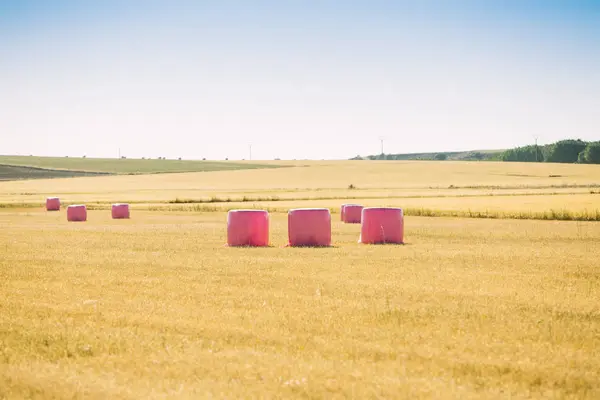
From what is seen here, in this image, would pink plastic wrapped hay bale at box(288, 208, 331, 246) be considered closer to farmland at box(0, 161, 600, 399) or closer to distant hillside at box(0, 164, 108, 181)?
farmland at box(0, 161, 600, 399)

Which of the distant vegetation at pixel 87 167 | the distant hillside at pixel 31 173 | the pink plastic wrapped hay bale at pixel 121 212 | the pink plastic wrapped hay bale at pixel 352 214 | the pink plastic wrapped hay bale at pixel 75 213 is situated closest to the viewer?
the pink plastic wrapped hay bale at pixel 352 214

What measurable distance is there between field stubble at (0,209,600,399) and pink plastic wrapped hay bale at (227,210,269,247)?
3.34m

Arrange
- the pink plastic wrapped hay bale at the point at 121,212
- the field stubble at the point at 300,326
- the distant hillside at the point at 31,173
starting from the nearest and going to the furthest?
the field stubble at the point at 300,326
the pink plastic wrapped hay bale at the point at 121,212
the distant hillside at the point at 31,173

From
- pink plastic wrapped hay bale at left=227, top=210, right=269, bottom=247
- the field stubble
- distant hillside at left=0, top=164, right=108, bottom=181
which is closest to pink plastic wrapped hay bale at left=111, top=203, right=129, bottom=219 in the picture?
pink plastic wrapped hay bale at left=227, top=210, right=269, bottom=247

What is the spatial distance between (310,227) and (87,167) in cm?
12761

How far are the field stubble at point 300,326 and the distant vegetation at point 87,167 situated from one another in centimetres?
11108

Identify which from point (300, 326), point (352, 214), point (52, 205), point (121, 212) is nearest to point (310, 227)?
point (300, 326)

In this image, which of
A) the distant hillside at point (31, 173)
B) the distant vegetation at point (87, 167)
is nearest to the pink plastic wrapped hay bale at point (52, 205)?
the distant hillside at point (31, 173)

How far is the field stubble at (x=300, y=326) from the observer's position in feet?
24.1

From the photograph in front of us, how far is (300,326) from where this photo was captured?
9.70 metres

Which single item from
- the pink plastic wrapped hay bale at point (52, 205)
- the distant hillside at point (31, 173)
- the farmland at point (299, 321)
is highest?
the distant hillside at point (31, 173)

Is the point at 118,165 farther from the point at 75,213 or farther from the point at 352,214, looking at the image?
the point at 352,214

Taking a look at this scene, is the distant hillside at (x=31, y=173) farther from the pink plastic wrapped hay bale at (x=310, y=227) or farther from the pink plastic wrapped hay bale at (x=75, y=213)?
the pink plastic wrapped hay bale at (x=310, y=227)

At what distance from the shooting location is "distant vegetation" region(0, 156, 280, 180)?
5074 inches
